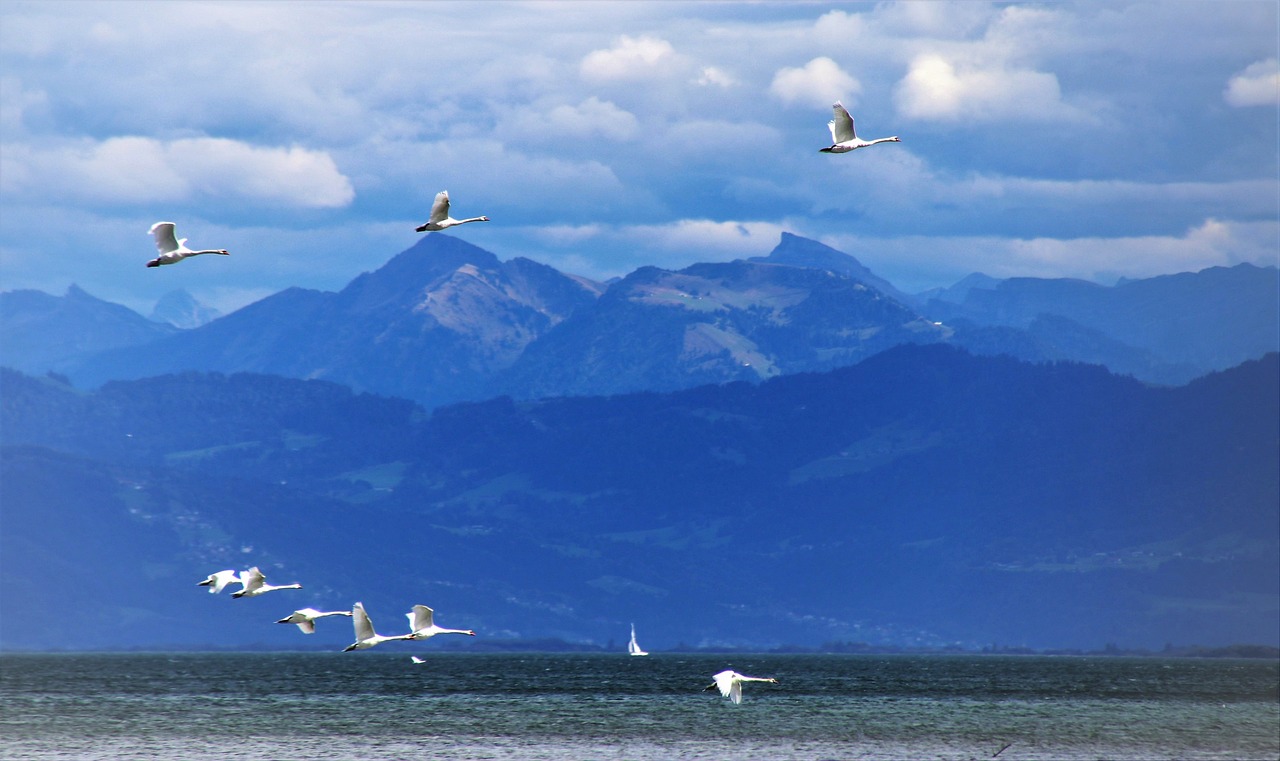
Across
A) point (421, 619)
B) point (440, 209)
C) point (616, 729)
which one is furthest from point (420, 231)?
point (616, 729)

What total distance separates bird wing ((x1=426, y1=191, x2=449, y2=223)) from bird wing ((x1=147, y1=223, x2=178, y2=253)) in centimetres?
1175

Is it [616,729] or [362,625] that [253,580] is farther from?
[616,729]

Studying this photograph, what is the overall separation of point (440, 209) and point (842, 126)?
19.4m

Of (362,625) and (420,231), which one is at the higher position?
(420,231)

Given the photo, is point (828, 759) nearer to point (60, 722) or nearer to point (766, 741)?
point (766, 741)

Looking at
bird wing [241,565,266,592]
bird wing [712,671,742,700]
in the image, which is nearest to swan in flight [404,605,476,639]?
bird wing [241,565,266,592]

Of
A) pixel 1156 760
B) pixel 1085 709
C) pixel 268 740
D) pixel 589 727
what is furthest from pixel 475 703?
pixel 1156 760

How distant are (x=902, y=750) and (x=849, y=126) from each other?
64.9 meters

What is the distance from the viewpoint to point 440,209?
81.4 m

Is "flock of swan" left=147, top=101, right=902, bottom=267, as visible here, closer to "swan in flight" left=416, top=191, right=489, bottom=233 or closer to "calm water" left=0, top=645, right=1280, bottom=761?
"swan in flight" left=416, top=191, right=489, bottom=233

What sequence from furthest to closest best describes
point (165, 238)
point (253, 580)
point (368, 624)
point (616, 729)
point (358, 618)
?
1. point (616, 729)
2. point (253, 580)
3. point (358, 618)
4. point (368, 624)
5. point (165, 238)

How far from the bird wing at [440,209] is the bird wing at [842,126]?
18493 millimetres

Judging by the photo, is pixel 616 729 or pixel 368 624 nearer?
pixel 368 624

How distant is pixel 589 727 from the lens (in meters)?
150
